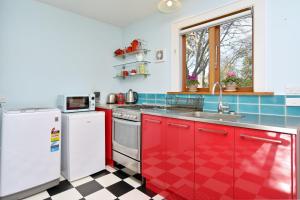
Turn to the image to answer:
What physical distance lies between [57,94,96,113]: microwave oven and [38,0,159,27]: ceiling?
135 centimetres

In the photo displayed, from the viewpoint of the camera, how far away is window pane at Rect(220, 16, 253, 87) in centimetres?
196

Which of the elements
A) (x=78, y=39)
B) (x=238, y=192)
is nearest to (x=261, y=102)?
(x=238, y=192)

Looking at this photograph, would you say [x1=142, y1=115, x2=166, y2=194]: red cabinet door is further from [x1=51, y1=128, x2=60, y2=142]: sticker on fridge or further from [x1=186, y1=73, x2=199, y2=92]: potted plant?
[x1=51, y1=128, x2=60, y2=142]: sticker on fridge

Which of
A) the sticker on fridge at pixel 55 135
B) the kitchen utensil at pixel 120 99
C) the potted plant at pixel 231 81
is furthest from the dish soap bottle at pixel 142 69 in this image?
the sticker on fridge at pixel 55 135

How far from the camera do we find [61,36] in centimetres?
269

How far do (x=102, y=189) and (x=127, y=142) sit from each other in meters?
0.60

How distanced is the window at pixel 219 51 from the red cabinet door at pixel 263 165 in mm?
896

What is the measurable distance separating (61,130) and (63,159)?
37cm

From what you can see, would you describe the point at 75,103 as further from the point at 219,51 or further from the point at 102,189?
the point at 219,51

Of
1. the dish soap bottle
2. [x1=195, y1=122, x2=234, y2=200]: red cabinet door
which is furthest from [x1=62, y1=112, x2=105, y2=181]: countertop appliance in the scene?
[x1=195, y1=122, x2=234, y2=200]: red cabinet door

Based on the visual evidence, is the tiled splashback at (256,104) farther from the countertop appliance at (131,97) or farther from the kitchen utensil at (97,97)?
the kitchen utensil at (97,97)

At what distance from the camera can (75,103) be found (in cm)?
251

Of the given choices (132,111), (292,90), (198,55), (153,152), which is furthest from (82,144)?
(292,90)

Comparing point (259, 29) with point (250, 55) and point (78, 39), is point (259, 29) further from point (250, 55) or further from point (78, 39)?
point (78, 39)
